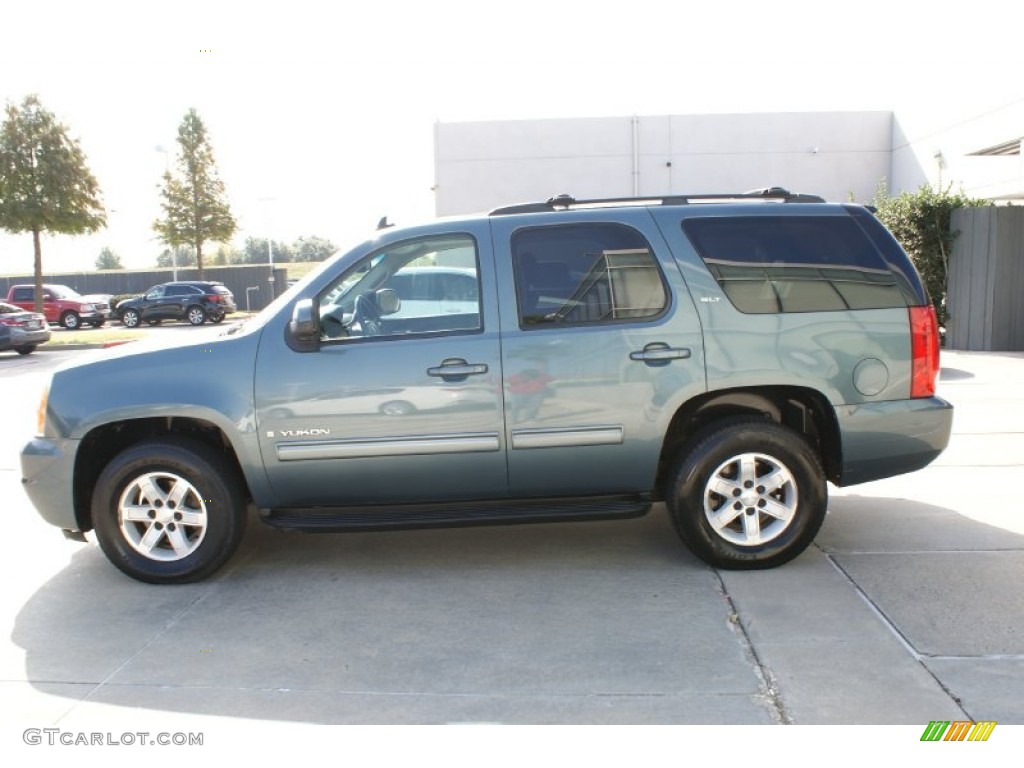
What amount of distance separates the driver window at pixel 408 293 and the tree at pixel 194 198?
1493 inches

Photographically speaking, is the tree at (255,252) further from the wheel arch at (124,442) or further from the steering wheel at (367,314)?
the steering wheel at (367,314)

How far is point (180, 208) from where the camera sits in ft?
133

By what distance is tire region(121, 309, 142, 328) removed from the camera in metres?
33.5

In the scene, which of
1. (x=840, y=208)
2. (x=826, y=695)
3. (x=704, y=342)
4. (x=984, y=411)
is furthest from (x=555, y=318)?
(x=984, y=411)

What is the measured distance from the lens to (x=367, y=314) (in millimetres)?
4988

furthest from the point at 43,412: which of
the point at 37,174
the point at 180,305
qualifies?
the point at 180,305

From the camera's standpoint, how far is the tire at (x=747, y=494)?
483cm

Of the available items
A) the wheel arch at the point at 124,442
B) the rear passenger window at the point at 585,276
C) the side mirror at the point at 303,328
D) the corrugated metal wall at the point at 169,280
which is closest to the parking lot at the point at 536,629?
the wheel arch at the point at 124,442

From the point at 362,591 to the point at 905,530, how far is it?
10.8ft


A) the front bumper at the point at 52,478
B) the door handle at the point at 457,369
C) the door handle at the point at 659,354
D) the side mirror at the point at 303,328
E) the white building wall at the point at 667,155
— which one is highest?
the white building wall at the point at 667,155

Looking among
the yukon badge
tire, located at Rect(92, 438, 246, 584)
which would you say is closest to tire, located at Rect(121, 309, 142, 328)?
tire, located at Rect(92, 438, 246, 584)

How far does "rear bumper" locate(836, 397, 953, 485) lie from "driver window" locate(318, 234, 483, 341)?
2.10 m

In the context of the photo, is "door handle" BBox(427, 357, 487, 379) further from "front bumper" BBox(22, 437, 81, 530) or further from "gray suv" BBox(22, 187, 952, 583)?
"front bumper" BBox(22, 437, 81, 530)

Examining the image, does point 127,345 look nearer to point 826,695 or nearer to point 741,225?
point 741,225
